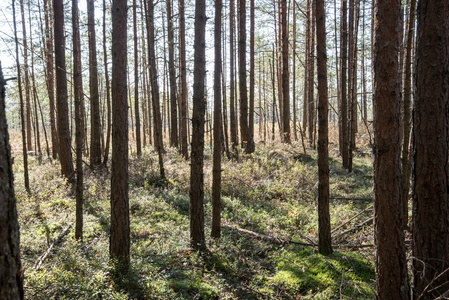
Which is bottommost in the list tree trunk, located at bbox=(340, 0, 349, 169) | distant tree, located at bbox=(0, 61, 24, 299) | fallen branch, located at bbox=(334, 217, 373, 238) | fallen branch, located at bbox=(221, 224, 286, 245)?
fallen branch, located at bbox=(221, 224, 286, 245)

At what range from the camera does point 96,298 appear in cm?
368

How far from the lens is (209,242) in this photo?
6332mm

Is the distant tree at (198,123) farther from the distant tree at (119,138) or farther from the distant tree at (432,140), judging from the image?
the distant tree at (432,140)

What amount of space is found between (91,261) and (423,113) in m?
5.26

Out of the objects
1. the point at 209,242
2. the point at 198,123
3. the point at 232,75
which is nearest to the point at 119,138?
the point at 198,123

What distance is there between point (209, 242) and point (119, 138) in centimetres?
308

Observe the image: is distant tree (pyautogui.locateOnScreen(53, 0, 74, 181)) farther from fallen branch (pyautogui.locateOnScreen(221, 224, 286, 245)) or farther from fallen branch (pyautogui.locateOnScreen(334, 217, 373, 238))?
fallen branch (pyautogui.locateOnScreen(334, 217, 373, 238))

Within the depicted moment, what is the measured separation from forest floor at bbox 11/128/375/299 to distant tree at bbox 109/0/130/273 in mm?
310

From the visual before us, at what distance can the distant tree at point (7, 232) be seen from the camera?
58.0 inches

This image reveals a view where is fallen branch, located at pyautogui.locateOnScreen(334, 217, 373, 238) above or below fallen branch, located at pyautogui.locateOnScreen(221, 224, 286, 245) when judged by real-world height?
above

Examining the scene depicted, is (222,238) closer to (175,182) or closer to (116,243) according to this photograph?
(116,243)

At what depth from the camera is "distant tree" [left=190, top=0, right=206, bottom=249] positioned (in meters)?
5.78

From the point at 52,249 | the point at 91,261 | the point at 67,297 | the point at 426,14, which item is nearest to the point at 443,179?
the point at 426,14

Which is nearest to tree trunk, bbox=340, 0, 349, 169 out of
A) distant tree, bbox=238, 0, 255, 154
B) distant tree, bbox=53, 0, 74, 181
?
distant tree, bbox=238, 0, 255, 154
